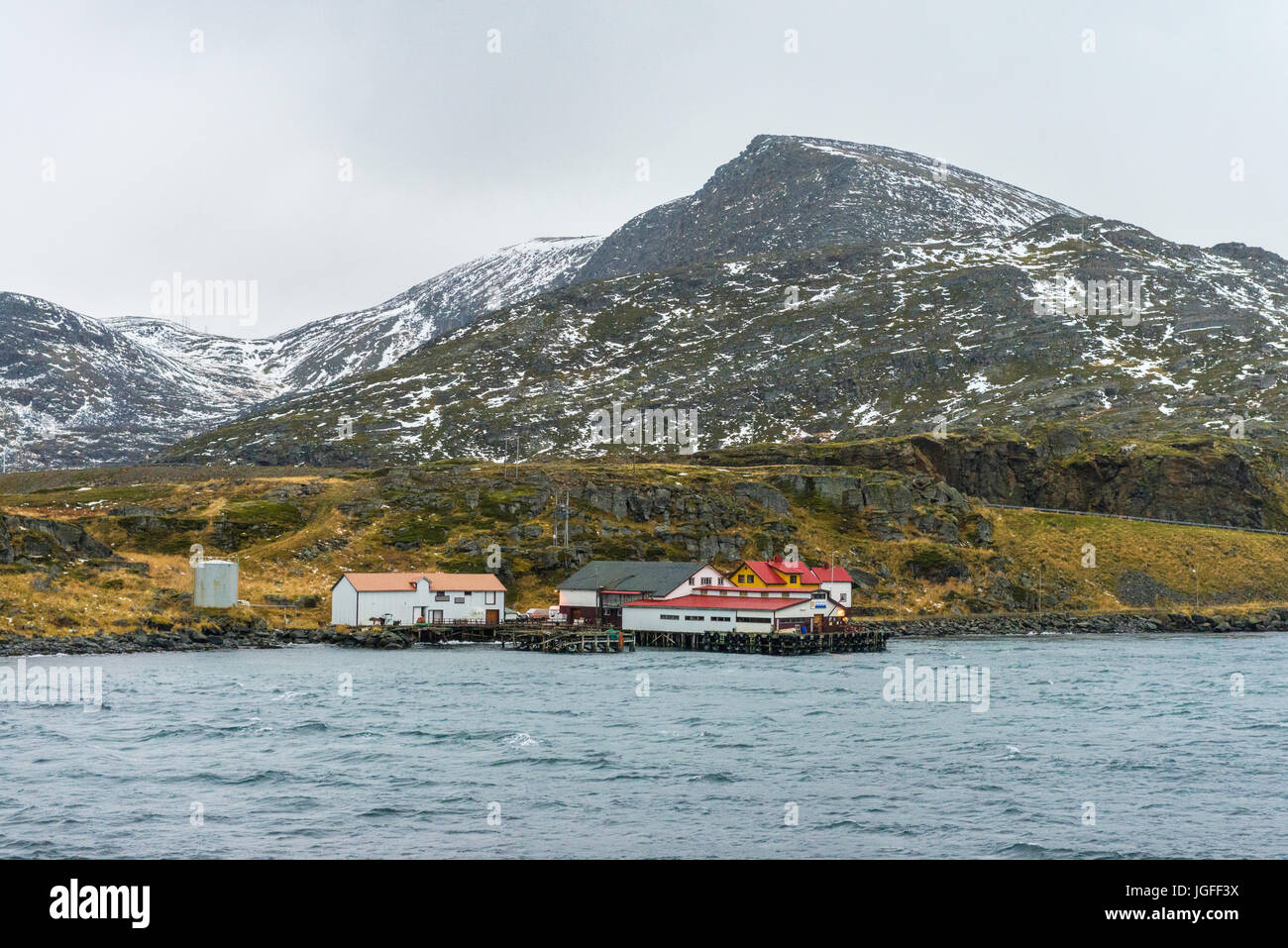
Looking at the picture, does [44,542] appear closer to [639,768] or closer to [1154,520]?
[639,768]

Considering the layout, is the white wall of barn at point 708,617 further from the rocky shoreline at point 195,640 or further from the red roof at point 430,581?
the rocky shoreline at point 195,640

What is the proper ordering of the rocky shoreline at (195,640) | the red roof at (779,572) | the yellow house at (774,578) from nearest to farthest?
the rocky shoreline at (195,640), the yellow house at (774,578), the red roof at (779,572)

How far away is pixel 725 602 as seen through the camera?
124 m

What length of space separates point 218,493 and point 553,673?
8681 cm

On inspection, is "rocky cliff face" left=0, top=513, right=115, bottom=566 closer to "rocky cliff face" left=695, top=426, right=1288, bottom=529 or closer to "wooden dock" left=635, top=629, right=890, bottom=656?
"wooden dock" left=635, top=629, right=890, bottom=656

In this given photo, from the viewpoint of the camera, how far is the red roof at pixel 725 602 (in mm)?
121312

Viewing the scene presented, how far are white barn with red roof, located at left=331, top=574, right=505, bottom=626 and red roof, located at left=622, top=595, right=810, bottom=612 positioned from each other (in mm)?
15614

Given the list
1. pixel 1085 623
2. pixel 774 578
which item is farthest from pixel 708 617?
pixel 1085 623

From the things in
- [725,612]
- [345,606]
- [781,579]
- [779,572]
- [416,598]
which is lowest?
[725,612]
